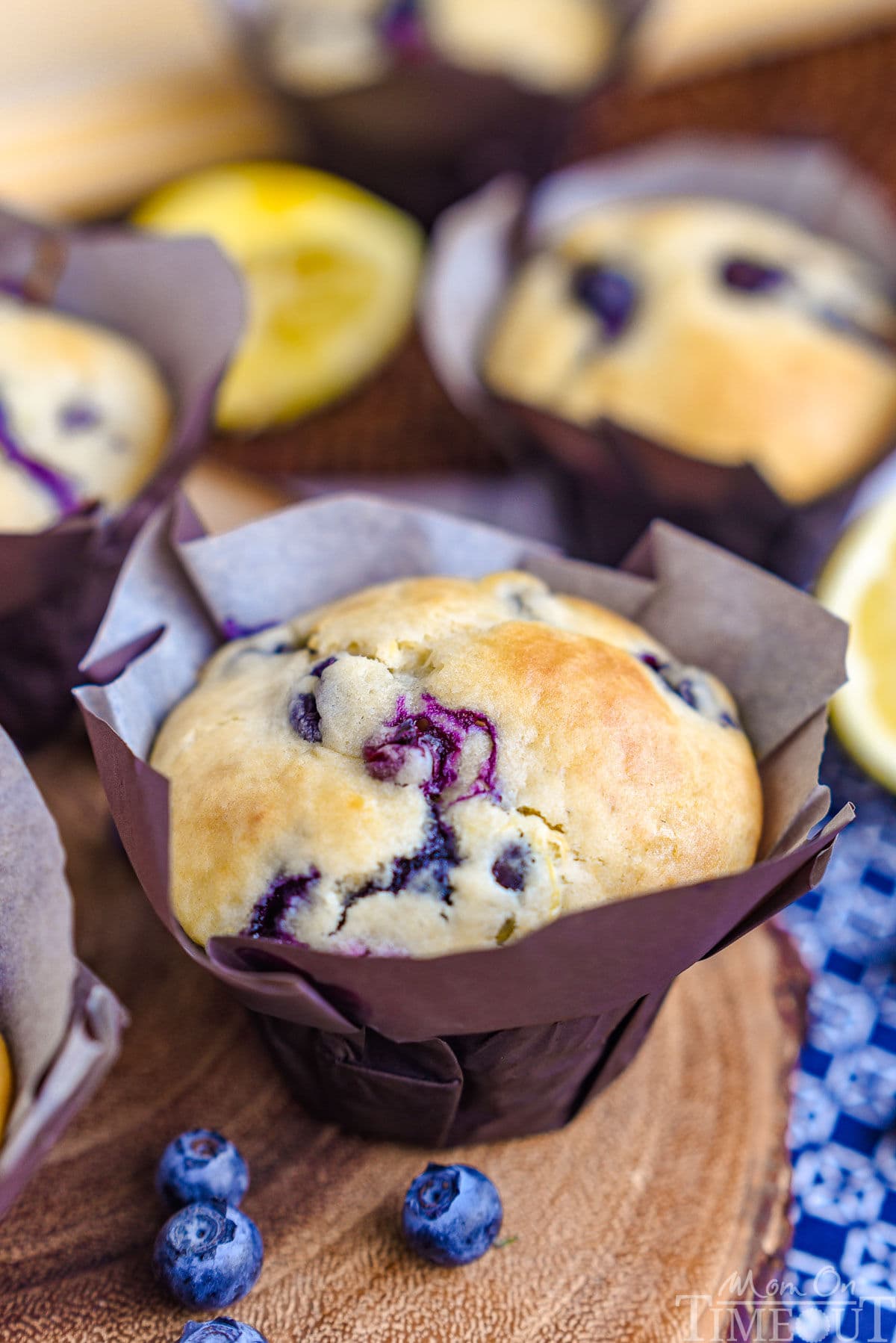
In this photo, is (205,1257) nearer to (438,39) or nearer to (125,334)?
(125,334)

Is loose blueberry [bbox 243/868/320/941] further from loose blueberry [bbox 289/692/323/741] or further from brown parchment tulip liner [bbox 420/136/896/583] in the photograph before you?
brown parchment tulip liner [bbox 420/136/896/583]

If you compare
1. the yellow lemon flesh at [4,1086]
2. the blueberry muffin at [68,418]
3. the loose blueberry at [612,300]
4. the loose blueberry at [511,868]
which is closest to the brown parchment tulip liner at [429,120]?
the loose blueberry at [612,300]

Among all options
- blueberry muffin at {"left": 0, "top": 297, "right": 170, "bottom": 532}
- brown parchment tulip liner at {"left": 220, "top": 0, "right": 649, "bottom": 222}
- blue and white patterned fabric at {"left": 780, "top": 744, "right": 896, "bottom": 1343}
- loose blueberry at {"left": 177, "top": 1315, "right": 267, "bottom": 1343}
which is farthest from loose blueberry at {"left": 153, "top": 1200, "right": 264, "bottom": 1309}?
brown parchment tulip liner at {"left": 220, "top": 0, "right": 649, "bottom": 222}

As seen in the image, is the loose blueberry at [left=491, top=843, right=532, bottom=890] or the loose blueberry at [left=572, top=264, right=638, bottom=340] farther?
the loose blueberry at [left=572, top=264, right=638, bottom=340]

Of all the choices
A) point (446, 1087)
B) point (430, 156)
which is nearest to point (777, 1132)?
point (446, 1087)

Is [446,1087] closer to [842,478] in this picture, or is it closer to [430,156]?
[842,478]

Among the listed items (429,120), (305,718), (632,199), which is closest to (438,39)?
(429,120)
